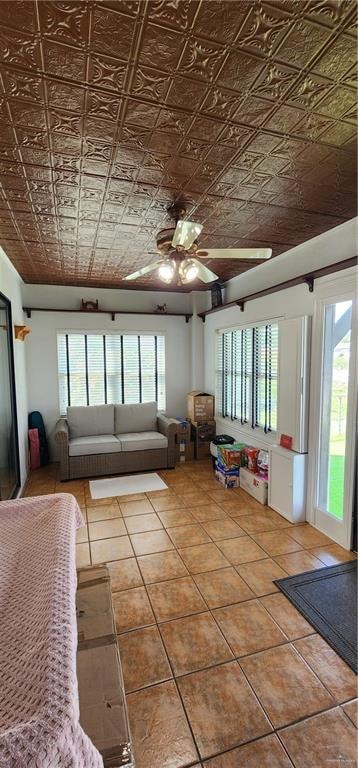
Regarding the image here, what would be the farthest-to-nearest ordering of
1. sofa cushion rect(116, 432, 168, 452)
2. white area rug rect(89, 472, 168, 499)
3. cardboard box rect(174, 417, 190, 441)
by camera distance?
cardboard box rect(174, 417, 190, 441), sofa cushion rect(116, 432, 168, 452), white area rug rect(89, 472, 168, 499)

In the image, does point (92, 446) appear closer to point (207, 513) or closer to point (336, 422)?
point (207, 513)

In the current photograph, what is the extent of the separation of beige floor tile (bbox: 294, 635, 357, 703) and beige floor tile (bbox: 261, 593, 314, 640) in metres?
0.05

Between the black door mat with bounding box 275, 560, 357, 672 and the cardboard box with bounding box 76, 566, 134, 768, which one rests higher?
the cardboard box with bounding box 76, 566, 134, 768

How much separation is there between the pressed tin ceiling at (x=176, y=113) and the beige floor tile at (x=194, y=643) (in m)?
2.74

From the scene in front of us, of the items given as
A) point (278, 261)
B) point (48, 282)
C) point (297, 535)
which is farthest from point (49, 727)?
point (48, 282)

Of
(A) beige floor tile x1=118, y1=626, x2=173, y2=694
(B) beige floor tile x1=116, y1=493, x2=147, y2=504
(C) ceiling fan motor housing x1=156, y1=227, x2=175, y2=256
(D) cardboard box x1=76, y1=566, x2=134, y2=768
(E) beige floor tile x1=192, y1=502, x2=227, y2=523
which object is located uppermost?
(C) ceiling fan motor housing x1=156, y1=227, x2=175, y2=256

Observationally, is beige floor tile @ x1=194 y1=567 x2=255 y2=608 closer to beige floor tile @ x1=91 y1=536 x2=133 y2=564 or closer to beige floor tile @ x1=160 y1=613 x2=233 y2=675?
beige floor tile @ x1=160 y1=613 x2=233 y2=675

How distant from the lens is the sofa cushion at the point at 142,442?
15.1 feet

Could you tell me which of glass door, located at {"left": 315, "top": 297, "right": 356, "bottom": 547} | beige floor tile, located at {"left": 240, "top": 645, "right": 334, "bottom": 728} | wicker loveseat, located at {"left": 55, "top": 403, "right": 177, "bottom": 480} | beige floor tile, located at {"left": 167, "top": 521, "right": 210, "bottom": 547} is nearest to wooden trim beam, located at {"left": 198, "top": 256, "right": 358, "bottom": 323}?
glass door, located at {"left": 315, "top": 297, "right": 356, "bottom": 547}

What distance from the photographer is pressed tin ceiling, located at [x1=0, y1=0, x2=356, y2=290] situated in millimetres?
1130

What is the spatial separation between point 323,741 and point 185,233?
261 centimetres

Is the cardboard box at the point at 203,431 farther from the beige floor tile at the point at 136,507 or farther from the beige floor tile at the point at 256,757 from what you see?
the beige floor tile at the point at 256,757

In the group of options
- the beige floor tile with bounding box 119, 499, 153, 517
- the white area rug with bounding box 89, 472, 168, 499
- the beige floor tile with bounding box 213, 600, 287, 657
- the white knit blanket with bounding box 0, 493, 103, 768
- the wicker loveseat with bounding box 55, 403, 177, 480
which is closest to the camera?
the white knit blanket with bounding box 0, 493, 103, 768

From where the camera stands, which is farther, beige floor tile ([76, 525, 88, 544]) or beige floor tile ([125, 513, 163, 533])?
beige floor tile ([125, 513, 163, 533])
